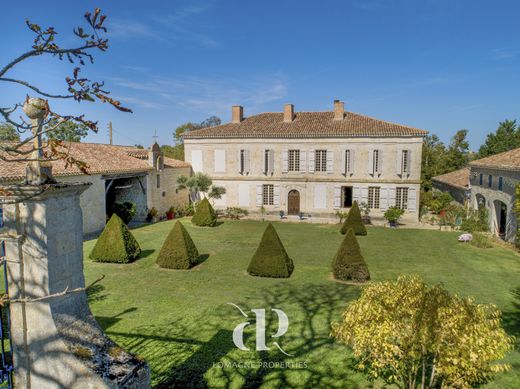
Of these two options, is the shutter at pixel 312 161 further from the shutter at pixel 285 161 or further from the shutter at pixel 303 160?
the shutter at pixel 285 161

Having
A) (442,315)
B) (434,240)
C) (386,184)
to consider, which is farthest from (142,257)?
(386,184)

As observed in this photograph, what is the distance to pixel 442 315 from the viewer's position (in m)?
4.67

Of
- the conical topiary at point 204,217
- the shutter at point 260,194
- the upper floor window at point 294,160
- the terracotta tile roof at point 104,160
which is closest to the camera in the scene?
the terracotta tile roof at point 104,160

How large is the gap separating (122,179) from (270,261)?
14.2 meters

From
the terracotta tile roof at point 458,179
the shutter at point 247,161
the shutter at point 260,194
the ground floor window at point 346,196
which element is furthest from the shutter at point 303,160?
A: the terracotta tile roof at point 458,179

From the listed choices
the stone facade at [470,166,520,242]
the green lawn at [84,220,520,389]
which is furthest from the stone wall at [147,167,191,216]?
the stone facade at [470,166,520,242]

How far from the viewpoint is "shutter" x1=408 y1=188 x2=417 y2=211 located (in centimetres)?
2378

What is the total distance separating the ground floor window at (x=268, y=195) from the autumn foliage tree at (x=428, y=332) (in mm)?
21126

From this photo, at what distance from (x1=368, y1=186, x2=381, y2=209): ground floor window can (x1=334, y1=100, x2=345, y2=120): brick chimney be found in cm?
569

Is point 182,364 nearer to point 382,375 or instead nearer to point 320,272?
point 382,375

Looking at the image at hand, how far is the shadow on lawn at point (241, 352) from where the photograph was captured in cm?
620

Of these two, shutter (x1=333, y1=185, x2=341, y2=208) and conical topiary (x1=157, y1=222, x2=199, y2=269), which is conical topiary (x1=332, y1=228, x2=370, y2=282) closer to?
conical topiary (x1=157, y1=222, x2=199, y2=269)

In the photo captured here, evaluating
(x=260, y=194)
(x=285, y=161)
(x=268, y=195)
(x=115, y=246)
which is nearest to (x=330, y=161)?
(x=285, y=161)

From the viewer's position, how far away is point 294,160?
25.9 meters
